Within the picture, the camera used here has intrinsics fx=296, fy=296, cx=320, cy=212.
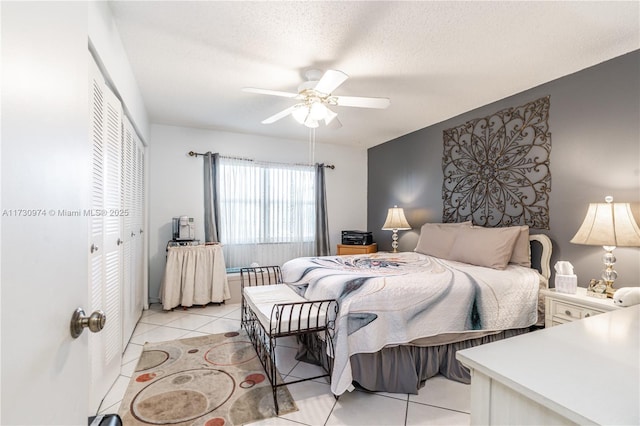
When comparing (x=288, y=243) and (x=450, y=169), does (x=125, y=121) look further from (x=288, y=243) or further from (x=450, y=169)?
(x=450, y=169)

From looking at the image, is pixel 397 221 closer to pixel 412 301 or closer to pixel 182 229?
pixel 412 301

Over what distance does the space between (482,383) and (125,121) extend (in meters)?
2.80

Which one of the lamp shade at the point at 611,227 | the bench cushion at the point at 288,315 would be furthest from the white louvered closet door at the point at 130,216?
the lamp shade at the point at 611,227

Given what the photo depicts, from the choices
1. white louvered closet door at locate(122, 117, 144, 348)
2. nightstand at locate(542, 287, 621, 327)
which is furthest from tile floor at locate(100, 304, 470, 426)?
nightstand at locate(542, 287, 621, 327)

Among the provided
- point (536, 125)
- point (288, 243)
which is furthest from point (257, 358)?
point (536, 125)

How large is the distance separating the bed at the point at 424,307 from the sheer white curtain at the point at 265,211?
1899mm

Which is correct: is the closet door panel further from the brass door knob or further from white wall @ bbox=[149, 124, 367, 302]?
white wall @ bbox=[149, 124, 367, 302]

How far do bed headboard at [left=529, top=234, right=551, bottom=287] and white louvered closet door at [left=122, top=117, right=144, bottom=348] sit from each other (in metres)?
3.52

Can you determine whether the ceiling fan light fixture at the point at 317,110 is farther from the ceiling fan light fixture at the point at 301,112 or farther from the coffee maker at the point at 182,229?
the coffee maker at the point at 182,229

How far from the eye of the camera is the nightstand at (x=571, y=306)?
195 centimetres

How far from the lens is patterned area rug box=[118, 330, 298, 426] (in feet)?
5.74

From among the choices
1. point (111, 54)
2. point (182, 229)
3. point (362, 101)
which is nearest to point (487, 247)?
point (362, 101)

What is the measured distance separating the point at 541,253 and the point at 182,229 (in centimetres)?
402

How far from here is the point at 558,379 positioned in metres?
0.73
